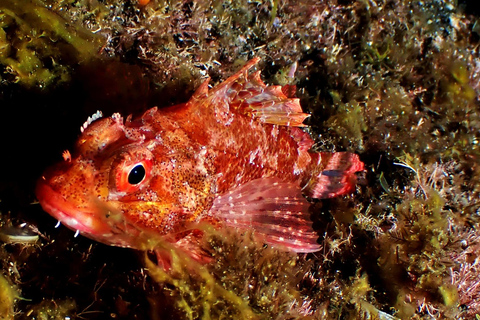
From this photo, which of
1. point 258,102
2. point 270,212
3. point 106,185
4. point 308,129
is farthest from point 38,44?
point 308,129

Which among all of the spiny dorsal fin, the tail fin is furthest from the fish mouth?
the tail fin

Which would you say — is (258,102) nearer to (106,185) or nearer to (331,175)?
(331,175)

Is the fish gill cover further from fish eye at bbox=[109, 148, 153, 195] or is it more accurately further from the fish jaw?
fish eye at bbox=[109, 148, 153, 195]

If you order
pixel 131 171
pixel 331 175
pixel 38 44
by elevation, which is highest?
pixel 38 44

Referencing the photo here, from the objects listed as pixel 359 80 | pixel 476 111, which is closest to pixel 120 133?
pixel 359 80

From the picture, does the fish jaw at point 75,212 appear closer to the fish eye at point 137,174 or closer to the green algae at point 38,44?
the fish eye at point 137,174

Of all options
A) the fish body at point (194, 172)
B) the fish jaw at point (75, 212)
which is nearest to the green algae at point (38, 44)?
the fish body at point (194, 172)

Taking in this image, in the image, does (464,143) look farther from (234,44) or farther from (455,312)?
(234,44)
